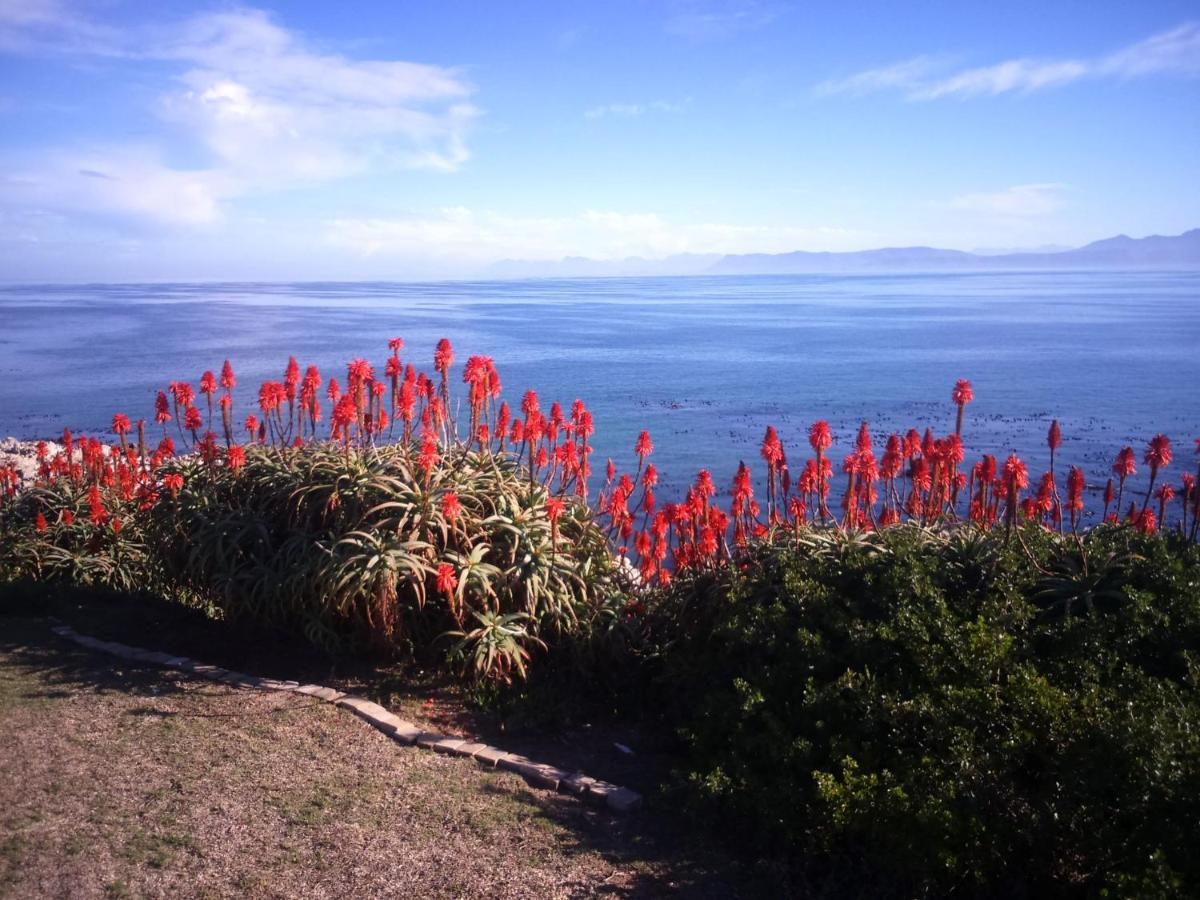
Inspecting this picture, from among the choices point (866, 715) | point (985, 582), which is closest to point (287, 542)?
point (866, 715)

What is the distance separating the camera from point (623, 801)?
4902mm

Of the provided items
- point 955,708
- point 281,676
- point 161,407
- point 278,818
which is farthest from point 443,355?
point 955,708

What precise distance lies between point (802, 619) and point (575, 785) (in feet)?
4.98

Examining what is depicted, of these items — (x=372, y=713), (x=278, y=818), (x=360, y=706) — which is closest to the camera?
(x=278, y=818)

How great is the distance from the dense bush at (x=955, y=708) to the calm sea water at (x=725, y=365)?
1069 cm

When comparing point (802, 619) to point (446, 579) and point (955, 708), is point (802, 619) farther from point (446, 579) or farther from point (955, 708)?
point (446, 579)

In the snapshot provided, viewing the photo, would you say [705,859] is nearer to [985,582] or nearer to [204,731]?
[985,582]

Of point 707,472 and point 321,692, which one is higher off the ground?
point 707,472

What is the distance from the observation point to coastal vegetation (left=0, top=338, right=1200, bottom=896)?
154 inches

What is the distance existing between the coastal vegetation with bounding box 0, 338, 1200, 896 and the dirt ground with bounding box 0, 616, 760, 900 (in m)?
0.61

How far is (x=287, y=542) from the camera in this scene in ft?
21.1

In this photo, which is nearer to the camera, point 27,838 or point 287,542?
point 27,838

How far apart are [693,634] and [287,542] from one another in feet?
9.11

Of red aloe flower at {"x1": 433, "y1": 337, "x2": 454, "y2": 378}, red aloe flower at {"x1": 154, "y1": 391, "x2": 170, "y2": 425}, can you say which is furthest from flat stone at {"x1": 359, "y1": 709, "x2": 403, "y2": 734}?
red aloe flower at {"x1": 154, "y1": 391, "x2": 170, "y2": 425}
